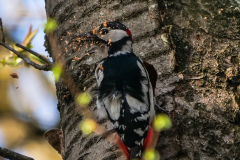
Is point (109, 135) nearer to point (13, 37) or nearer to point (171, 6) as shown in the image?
point (171, 6)

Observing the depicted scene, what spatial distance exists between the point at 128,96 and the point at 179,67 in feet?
1.30

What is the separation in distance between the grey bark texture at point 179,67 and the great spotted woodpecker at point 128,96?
0.26 ft

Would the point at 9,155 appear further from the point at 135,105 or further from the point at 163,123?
the point at 163,123

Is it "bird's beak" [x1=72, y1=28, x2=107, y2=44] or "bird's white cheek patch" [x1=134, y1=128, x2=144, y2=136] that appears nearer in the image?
"bird's white cheek patch" [x1=134, y1=128, x2=144, y2=136]

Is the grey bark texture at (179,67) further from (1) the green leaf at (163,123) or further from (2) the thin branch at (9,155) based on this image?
(2) the thin branch at (9,155)

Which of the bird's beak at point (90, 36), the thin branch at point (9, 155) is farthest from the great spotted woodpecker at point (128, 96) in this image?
the thin branch at point (9, 155)

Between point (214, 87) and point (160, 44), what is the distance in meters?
0.41

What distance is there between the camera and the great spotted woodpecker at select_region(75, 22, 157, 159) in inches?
80.2

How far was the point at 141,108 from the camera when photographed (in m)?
2.10

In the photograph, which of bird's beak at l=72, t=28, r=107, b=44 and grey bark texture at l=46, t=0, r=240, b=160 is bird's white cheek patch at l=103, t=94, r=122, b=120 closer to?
grey bark texture at l=46, t=0, r=240, b=160

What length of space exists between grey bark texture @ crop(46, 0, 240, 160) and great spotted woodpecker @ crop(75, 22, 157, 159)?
0.26ft

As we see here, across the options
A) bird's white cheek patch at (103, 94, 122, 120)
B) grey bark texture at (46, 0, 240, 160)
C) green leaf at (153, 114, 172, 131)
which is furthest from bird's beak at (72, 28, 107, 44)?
green leaf at (153, 114, 172, 131)

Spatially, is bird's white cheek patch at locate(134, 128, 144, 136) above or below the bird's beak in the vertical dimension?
below

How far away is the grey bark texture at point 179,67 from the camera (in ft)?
6.87
